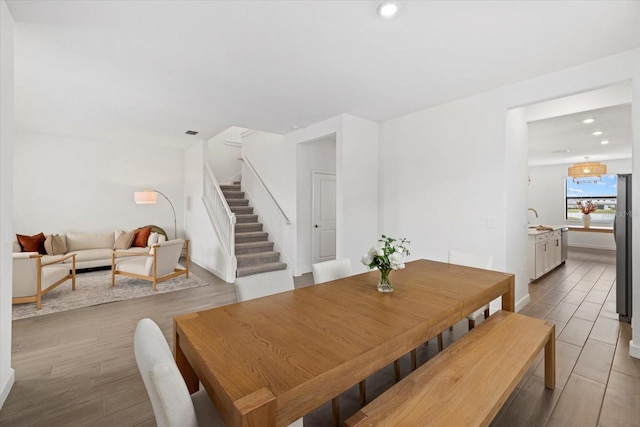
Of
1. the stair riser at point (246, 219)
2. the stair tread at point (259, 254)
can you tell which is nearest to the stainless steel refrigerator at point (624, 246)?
the stair tread at point (259, 254)

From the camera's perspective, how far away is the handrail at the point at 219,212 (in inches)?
195

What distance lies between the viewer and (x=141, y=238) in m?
5.99

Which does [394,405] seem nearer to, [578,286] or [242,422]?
[242,422]

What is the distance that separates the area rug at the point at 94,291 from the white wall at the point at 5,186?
73.4 inches

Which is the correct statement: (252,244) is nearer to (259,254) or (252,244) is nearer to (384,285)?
(259,254)

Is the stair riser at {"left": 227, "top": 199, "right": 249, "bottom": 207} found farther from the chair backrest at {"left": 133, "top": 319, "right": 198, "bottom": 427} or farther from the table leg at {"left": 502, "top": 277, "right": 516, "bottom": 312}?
the chair backrest at {"left": 133, "top": 319, "right": 198, "bottom": 427}

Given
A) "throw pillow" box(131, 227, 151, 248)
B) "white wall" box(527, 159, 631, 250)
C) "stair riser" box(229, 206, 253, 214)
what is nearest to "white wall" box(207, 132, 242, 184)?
"stair riser" box(229, 206, 253, 214)

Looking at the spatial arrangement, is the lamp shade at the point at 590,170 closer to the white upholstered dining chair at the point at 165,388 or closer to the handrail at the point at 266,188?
the handrail at the point at 266,188

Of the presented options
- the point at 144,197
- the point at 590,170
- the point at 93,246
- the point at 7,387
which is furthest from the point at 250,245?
the point at 590,170

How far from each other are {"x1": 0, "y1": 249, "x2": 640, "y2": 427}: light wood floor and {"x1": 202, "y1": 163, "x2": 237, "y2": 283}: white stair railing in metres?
1.09

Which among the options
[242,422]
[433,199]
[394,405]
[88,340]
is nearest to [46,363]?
[88,340]

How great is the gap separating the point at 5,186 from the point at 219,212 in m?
3.63

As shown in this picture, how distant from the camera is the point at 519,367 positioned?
147cm

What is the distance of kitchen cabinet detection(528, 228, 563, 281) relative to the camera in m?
4.58
